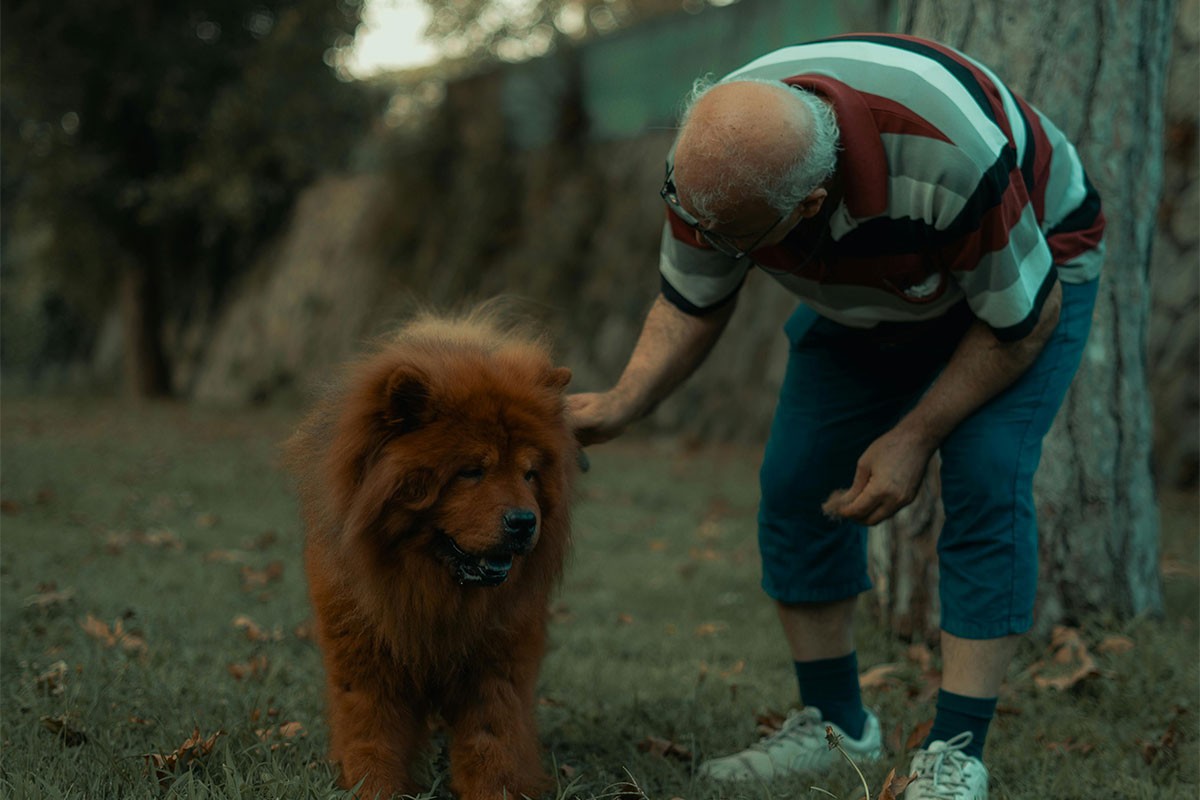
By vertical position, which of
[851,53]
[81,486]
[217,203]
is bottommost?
[81,486]

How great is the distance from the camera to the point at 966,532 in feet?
9.84

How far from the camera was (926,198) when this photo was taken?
8.66 feet

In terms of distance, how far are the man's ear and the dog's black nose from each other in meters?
0.97

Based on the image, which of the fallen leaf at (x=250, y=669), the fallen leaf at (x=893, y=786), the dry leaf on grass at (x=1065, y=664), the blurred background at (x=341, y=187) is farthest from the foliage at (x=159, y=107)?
the fallen leaf at (x=893, y=786)

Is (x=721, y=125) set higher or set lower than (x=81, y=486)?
higher

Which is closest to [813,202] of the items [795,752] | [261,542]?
[795,752]

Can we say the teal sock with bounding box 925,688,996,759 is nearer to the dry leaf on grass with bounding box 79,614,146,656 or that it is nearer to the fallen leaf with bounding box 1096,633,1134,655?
the fallen leaf with bounding box 1096,633,1134,655

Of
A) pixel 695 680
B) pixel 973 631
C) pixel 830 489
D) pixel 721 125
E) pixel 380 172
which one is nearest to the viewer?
pixel 721 125

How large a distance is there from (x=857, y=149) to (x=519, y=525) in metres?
1.20

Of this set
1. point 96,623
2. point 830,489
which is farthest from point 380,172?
point 830,489

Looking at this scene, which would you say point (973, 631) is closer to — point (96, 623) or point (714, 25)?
point (96, 623)

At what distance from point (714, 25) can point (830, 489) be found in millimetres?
11187

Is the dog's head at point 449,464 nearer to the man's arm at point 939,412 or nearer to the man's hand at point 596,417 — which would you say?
the man's hand at point 596,417

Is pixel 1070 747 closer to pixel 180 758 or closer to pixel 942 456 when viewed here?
pixel 942 456
